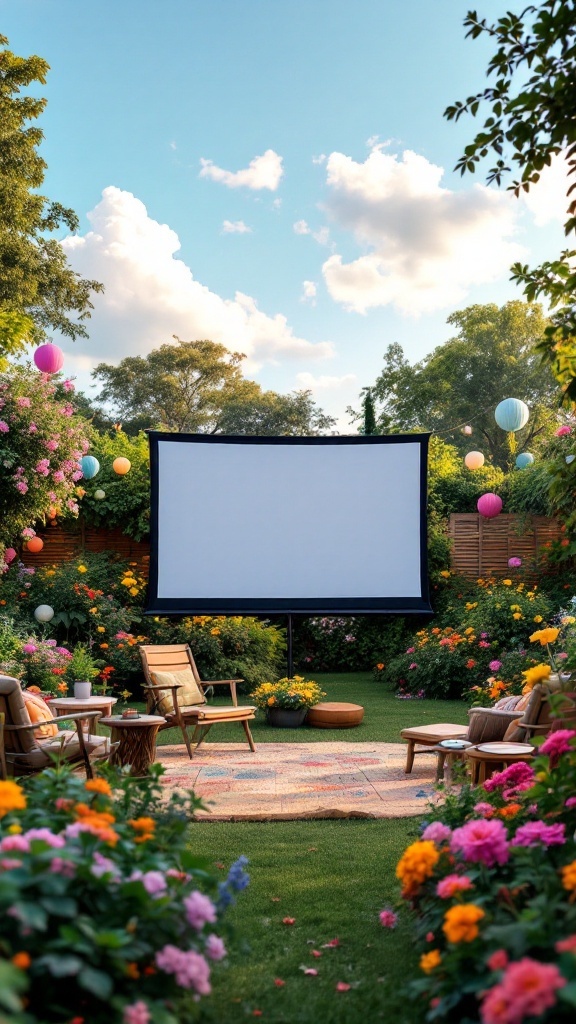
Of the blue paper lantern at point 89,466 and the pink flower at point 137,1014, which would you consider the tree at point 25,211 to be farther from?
the pink flower at point 137,1014

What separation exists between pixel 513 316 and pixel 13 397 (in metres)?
20.3

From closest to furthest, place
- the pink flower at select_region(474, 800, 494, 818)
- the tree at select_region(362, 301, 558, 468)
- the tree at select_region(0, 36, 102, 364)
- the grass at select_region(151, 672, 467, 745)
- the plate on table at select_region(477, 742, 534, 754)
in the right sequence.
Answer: the pink flower at select_region(474, 800, 494, 818)
the plate on table at select_region(477, 742, 534, 754)
the grass at select_region(151, 672, 467, 745)
the tree at select_region(0, 36, 102, 364)
the tree at select_region(362, 301, 558, 468)

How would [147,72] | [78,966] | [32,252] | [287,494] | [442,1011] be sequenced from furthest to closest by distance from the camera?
1. [32,252]
2. [147,72]
3. [287,494]
4. [442,1011]
5. [78,966]

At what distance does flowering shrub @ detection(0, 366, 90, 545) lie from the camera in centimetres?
830

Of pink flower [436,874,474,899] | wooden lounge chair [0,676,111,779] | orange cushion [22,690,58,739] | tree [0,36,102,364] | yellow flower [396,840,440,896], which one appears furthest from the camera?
tree [0,36,102,364]

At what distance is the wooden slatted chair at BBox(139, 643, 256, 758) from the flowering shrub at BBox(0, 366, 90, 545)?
2575 millimetres

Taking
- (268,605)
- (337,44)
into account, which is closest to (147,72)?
(337,44)

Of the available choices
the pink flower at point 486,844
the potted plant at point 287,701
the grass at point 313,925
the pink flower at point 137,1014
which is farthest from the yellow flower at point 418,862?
the potted plant at point 287,701

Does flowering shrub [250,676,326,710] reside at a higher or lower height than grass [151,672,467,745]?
higher

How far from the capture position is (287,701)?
733 centimetres

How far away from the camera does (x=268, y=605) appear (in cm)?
831

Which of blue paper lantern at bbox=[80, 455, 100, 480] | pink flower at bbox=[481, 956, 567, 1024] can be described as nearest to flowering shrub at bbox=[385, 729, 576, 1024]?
pink flower at bbox=[481, 956, 567, 1024]

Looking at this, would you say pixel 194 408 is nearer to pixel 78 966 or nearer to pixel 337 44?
pixel 337 44

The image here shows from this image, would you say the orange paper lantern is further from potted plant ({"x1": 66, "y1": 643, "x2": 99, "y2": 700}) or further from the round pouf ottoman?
the round pouf ottoman
